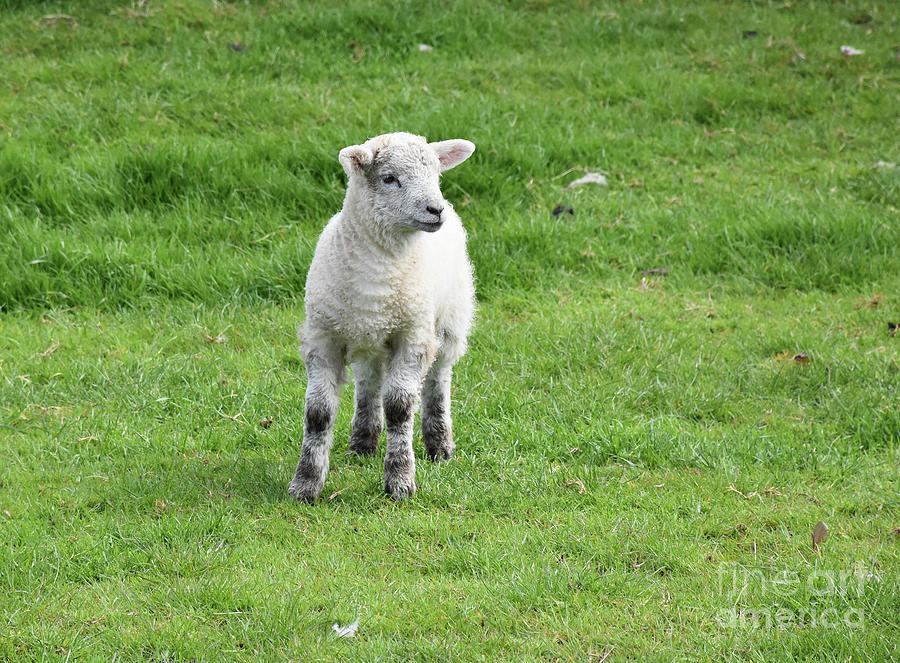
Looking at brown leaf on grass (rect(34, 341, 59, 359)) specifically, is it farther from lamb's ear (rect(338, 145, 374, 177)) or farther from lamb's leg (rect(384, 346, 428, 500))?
lamb's ear (rect(338, 145, 374, 177))

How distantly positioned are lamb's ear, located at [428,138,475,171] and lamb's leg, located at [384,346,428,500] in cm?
Result: 97

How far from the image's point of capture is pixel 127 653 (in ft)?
13.5

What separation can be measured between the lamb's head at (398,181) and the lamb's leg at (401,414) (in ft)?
2.24

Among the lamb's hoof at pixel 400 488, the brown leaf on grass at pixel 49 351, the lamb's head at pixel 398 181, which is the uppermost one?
the lamb's head at pixel 398 181

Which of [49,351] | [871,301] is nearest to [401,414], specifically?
[49,351]

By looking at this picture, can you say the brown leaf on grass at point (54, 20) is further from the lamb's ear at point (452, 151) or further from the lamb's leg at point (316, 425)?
the lamb's leg at point (316, 425)

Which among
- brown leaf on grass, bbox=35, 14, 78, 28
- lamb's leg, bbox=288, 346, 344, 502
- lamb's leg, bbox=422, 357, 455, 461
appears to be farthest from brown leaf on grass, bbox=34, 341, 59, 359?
brown leaf on grass, bbox=35, 14, 78, 28

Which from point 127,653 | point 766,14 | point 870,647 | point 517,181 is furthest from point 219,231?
point 766,14

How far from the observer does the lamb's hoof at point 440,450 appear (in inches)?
233

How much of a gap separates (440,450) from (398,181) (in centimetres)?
158

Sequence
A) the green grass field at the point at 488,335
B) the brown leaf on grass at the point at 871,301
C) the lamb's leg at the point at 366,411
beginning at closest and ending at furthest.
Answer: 1. the green grass field at the point at 488,335
2. the lamb's leg at the point at 366,411
3. the brown leaf on grass at the point at 871,301

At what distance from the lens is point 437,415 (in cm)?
596

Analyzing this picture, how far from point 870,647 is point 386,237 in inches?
110

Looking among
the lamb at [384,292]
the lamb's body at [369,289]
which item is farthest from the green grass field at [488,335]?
the lamb's body at [369,289]
